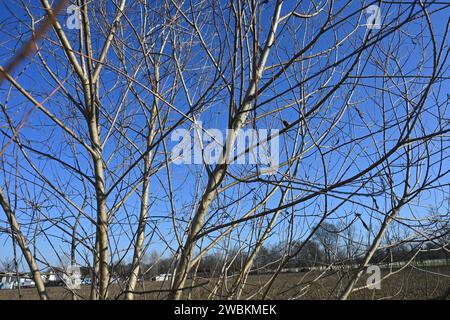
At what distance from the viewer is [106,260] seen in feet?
6.05

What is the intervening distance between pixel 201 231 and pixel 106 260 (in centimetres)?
54

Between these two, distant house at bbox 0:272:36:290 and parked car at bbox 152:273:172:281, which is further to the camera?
parked car at bbox 152:273:172:281

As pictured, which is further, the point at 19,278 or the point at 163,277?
the point at 163,277

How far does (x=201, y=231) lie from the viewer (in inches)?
67.5

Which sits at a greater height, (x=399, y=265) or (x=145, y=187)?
(x=145, y=187)

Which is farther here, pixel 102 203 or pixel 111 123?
pixel 111 123

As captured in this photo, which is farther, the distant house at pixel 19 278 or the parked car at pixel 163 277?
the parked car at pixel 163 277

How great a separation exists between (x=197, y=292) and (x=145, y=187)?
725 mm
